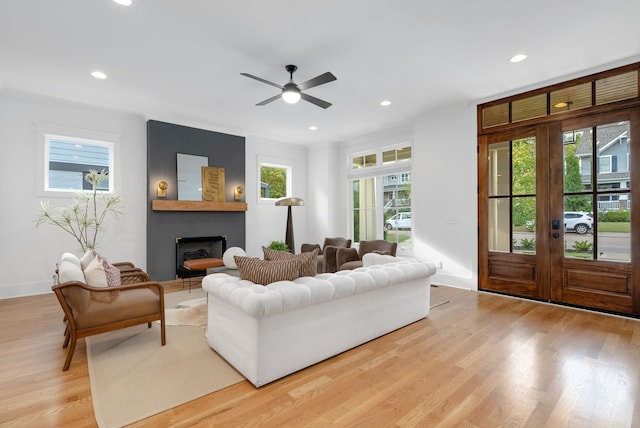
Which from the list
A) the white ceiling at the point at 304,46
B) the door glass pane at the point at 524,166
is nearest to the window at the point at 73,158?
the white ceiling at the point at 304,46

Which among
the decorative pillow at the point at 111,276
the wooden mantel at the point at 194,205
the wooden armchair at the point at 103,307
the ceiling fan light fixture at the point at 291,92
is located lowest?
the wooden armchair at the point at 103,307

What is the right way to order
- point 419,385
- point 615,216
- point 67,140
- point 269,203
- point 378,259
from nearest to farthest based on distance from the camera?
point 419,385 < point 615,216 < point 378,259 < point 67,140 < point 269,203

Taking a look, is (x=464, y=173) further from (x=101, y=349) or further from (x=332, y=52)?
(x=101, y=349)

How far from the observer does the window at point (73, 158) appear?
4.93 m

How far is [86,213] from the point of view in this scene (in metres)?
5.12

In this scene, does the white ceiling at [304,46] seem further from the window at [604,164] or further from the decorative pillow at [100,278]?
the decorative pillow at [100,278]

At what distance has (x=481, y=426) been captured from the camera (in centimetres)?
182

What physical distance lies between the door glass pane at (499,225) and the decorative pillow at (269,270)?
3630 mm

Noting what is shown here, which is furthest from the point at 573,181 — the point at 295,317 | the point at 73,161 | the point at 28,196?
the point at 28,196

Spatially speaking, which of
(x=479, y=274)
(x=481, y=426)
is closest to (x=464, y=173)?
(x=479, y=274)

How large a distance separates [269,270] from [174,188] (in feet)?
13.5

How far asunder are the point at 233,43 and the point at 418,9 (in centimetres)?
184

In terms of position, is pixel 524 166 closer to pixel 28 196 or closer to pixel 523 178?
pixel 523 178

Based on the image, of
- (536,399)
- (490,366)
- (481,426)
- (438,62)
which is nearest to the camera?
(481,426)
